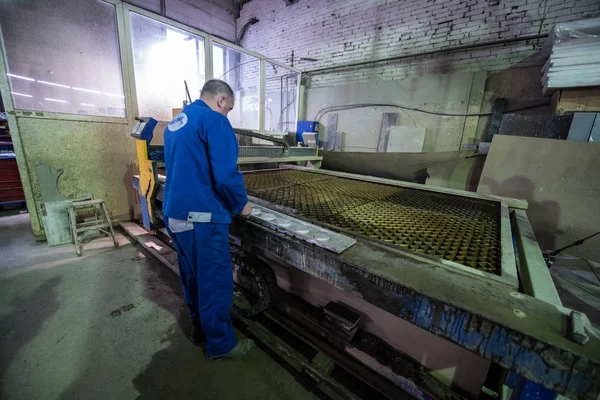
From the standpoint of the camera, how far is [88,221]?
10.4ft

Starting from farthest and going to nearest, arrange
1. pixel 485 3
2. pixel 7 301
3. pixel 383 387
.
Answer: pixel 485 3 → pixel 7 301 → pixel 383 387

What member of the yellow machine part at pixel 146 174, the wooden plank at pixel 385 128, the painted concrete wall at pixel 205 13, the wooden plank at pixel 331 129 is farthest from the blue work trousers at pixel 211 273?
the painted concrete wall at pixel 205 13

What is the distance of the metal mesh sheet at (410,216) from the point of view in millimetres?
1015

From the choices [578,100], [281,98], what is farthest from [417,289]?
[281,98]

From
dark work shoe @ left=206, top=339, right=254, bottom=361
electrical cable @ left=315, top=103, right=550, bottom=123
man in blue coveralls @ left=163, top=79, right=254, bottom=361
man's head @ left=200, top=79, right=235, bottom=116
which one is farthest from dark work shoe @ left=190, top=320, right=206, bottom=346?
electrical cable @ left=315, top=103, right=550, bottom=123

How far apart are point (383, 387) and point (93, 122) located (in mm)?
4256

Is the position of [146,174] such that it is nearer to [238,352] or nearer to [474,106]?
[238,352]

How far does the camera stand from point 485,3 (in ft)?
13.4

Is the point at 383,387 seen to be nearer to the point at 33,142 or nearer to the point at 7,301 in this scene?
the point at 7,301

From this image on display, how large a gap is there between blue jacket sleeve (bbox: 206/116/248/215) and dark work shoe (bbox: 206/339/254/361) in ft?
3.10

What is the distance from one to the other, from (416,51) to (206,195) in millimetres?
5395

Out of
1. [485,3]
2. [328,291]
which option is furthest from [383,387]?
[485,3]

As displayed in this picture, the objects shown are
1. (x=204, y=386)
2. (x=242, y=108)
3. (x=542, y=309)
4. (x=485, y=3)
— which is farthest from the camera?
(x=242, y=108)

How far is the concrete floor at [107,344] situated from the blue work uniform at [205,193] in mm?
424
